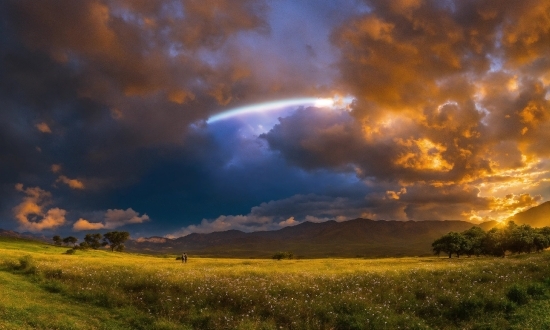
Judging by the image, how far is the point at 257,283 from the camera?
24688 millimetres

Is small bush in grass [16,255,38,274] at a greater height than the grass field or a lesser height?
greater

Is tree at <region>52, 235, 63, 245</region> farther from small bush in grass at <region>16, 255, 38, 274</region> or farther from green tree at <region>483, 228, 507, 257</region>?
green tree at <region>483, 228, 507, 257</region>

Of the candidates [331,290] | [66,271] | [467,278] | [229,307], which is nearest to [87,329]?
[229,307]

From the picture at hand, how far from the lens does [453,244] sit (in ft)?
292

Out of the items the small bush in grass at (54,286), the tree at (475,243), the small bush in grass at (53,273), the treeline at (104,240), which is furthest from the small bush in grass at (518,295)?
the treeline at (104,240)

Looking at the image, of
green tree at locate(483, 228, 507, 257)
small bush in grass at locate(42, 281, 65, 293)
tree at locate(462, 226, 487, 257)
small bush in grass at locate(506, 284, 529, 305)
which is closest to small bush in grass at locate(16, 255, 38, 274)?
small bush in grass at locate(42, 281, 65, 293)

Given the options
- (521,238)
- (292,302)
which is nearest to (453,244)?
(521,238)

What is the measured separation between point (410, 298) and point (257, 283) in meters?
10.1

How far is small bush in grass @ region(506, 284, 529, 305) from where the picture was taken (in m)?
18.7

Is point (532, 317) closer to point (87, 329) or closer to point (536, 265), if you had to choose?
point (536, 265)

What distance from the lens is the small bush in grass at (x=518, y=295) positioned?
1872 centimetres

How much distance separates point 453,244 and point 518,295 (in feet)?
256

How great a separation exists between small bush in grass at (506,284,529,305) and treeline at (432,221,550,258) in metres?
72.4

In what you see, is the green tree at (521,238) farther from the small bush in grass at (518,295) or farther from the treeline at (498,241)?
the small bush in grass at (518,295)
